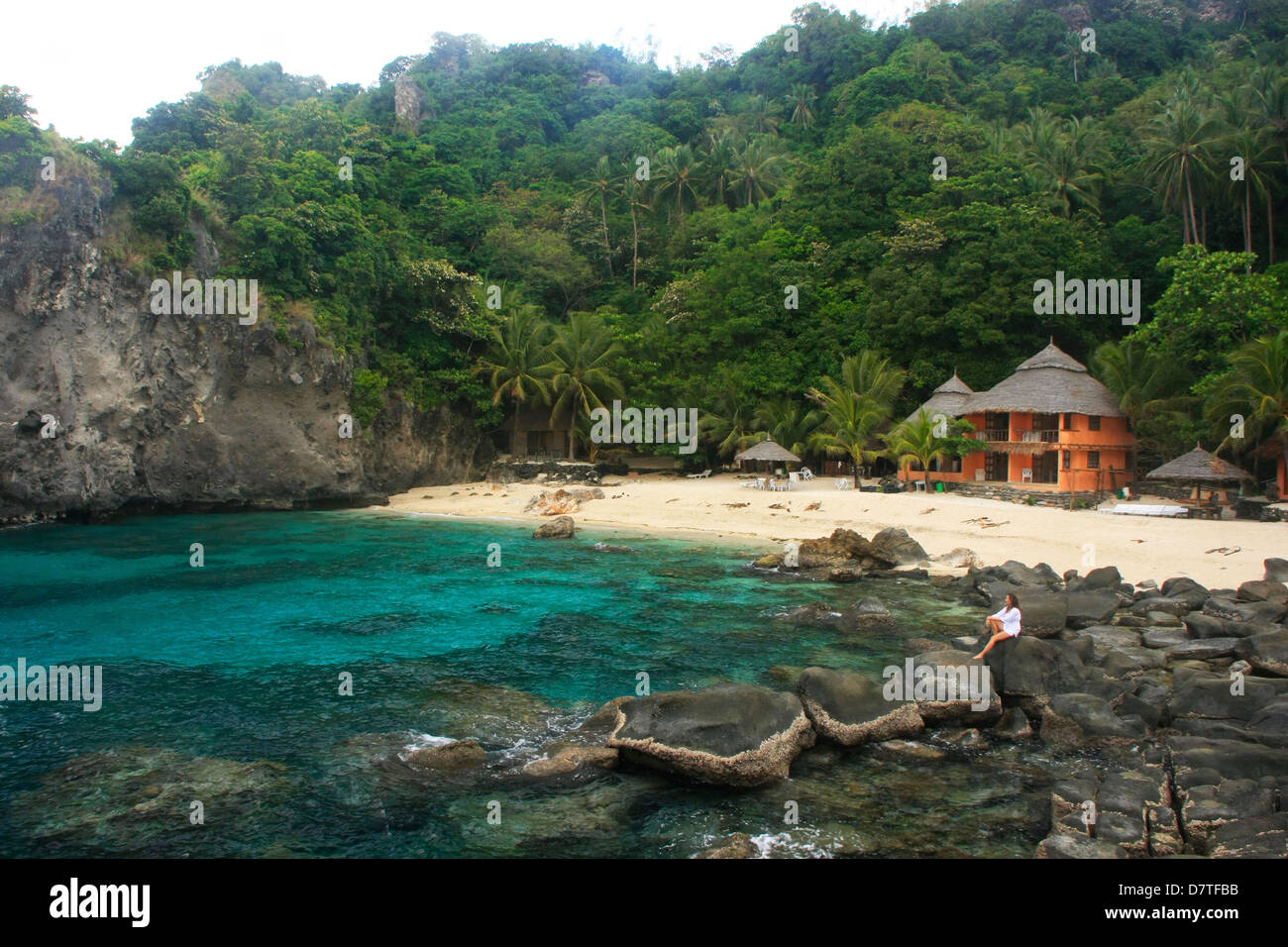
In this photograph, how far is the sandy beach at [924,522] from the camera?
18.4 metres

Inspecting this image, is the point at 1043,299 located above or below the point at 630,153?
below

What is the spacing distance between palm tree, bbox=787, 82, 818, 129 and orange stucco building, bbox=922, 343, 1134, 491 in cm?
3546

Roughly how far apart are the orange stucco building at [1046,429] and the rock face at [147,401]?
25.0m

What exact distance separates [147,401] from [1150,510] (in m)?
33.7

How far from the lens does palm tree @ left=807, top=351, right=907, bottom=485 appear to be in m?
32.3

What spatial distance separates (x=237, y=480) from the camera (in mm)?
32594

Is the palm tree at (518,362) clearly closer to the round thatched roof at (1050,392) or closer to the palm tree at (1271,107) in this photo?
the round thatched roof at (1050,392)

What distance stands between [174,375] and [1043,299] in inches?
1364

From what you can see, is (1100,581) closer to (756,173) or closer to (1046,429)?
(1046,429)

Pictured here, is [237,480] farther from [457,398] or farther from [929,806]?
[929,806]

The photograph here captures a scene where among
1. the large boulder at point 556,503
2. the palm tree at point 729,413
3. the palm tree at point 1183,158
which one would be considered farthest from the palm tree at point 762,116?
the large boulder at point 556,503

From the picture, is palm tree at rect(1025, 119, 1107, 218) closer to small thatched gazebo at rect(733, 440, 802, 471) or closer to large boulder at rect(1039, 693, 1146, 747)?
small thatched gazebo at rect(733, 440, 802, 471)

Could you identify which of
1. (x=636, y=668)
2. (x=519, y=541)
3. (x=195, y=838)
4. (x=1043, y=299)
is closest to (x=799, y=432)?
(x=1043, y=299)
